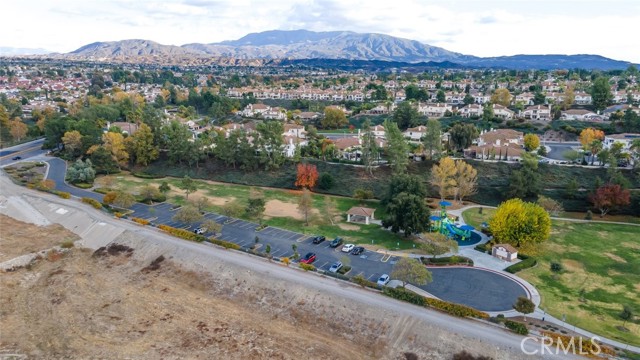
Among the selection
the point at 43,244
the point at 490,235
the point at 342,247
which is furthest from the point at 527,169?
the point at 43,244

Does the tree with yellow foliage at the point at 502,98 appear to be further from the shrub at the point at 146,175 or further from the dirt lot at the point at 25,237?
the dirt lot at the point at 25,237

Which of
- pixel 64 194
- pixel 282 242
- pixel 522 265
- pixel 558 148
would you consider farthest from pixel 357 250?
pixel 558 148

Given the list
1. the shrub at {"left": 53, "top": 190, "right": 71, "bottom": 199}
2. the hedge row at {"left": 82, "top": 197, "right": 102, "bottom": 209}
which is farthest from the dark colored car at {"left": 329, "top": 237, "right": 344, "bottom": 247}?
the shrub at {"left": 53, "top": 190, "right": 71, "bottom": 199}

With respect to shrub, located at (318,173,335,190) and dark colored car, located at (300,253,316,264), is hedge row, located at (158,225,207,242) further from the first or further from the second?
shrub, located at (318,173,335,190)

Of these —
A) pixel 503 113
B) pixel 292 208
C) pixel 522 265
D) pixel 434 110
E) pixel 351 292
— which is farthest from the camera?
pixel 434 110

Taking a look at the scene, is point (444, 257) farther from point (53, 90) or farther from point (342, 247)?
point (53, 90)

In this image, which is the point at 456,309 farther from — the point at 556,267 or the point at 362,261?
the point at 556,267
